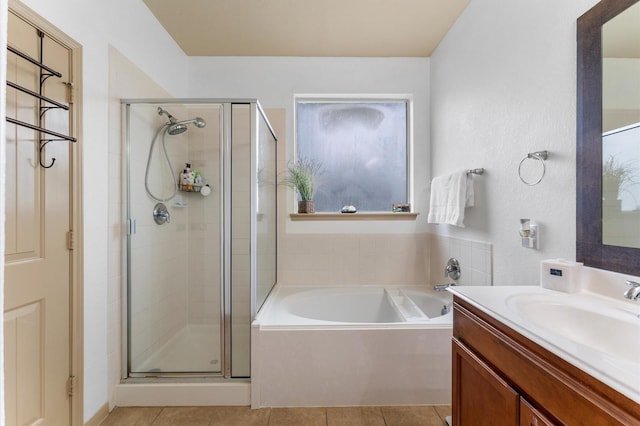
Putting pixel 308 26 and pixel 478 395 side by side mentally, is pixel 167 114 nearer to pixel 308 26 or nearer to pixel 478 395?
pixel 308 26

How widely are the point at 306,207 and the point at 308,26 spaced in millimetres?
1442

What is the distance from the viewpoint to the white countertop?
2.06ft

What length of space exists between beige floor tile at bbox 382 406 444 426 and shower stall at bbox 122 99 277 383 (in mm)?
858

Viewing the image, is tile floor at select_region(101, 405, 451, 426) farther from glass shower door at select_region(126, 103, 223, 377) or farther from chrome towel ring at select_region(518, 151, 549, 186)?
chrome towel ring at select_region(518, 151, 549, 186)

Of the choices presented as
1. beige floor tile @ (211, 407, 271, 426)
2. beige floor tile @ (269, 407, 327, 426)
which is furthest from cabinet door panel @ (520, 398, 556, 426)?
beige floor tile @ (211, 407, 271, 426)

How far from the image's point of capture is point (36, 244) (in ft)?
4.42

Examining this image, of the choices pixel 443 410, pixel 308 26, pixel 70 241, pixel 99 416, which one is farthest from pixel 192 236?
pixel 443 410

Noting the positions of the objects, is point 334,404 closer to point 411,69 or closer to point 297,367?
point 297,367

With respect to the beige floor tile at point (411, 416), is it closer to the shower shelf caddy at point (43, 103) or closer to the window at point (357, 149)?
the window at point (357, 149)

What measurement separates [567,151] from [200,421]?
7.39 feet

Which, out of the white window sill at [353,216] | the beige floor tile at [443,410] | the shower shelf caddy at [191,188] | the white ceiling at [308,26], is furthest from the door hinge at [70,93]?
the beige floor tile at [443,410]

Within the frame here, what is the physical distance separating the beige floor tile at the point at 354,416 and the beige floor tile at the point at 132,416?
1005 mm

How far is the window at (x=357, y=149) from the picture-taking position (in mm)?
2971

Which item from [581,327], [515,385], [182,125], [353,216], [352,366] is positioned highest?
[182,125]
